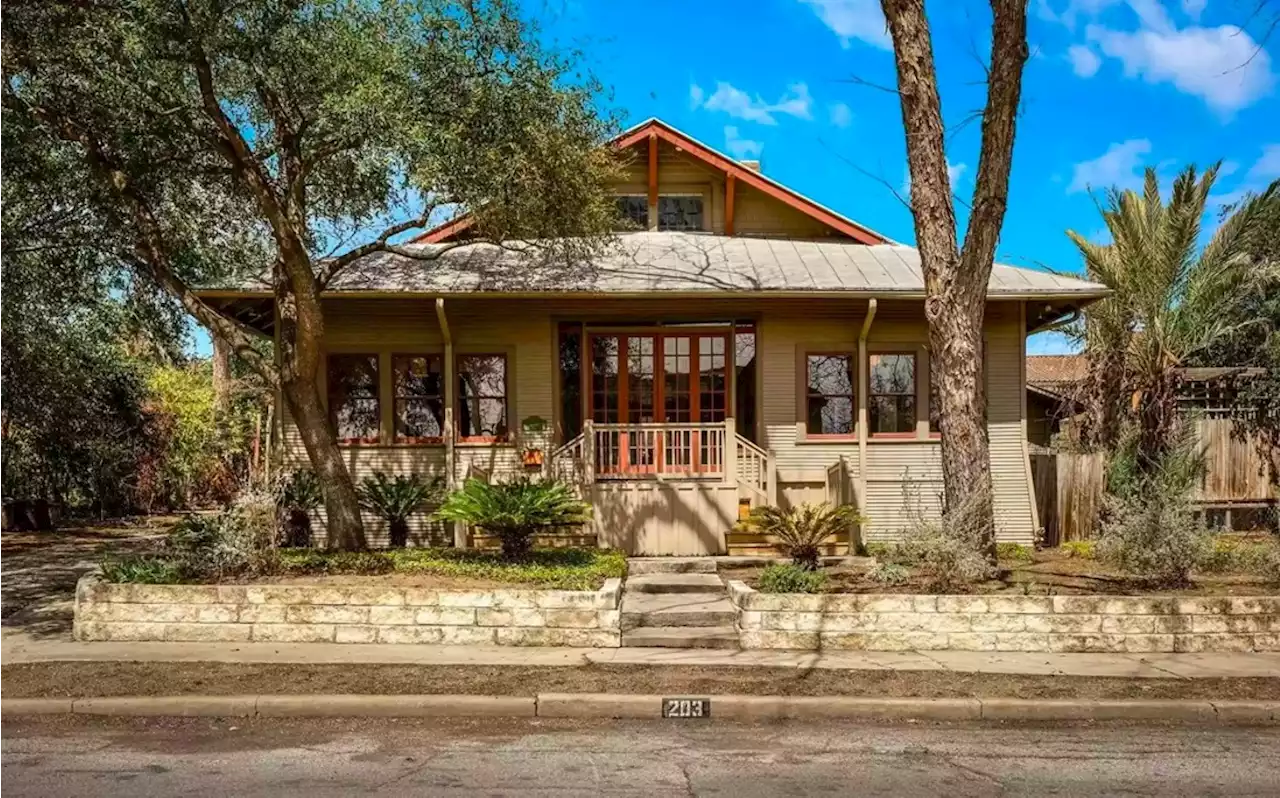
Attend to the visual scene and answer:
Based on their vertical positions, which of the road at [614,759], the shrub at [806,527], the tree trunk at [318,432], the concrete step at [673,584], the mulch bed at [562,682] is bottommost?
the road at [614,759]

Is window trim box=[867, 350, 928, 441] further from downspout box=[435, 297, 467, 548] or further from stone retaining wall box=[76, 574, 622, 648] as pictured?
stone retaining wall box=[76, 574, 622, 648]

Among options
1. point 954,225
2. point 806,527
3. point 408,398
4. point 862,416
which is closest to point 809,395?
point 862,416

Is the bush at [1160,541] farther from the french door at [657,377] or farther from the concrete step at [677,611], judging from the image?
the french door at [657,377]

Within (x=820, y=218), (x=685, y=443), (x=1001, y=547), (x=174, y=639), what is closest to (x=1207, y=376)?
(x=1001, y=547)

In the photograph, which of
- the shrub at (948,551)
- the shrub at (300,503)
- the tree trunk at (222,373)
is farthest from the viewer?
the tree trunk at (222,373)

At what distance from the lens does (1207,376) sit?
51.9ft

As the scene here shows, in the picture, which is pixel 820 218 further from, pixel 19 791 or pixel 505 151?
pixel 19 791

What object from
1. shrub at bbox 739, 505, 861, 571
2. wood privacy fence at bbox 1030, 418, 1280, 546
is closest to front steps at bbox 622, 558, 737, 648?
shrub at bbox 739, 505, 861, 571

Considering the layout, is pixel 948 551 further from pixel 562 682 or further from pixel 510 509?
pixel 510 509

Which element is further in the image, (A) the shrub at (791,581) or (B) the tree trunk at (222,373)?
(B) the tree trunk at (222,373)

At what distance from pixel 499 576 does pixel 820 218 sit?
28.8 ft

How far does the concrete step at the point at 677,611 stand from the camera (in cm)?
892

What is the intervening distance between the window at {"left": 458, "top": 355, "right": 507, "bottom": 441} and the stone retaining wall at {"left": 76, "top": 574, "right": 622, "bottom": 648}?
5557 millimetres

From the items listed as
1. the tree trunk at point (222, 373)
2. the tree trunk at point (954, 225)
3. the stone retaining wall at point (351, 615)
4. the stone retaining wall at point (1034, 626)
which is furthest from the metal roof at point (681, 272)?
the tree trunk at point (222, 373)
